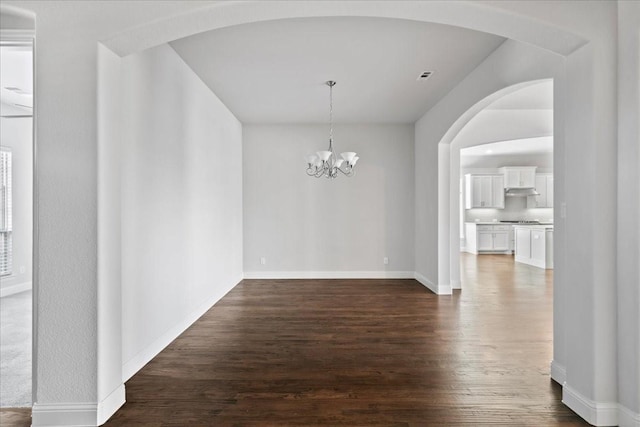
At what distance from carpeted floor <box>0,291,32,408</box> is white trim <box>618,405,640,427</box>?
3887mm

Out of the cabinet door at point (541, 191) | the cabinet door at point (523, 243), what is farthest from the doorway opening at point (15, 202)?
the cabinet door at point (541, 191)

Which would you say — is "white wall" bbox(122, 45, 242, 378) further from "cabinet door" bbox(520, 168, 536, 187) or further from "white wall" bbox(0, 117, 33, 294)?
"cabinet door" bbox(520, 168, 536, 187)

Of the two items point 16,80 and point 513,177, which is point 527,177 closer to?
point 513,177

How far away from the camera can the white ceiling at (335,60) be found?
11.6 ft

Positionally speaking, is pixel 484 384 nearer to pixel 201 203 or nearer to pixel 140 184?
pixel 140 184

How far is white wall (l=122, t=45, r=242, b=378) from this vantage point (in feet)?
10.1

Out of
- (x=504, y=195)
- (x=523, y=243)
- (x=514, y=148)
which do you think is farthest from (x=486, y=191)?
(x=523, y=243)

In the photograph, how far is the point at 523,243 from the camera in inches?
388

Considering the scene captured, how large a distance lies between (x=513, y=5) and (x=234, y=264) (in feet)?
18.6

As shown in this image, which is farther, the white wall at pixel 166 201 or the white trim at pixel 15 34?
the white wall at pixel 166 201

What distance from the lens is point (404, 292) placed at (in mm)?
6234

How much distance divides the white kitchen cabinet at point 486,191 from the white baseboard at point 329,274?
245 inches

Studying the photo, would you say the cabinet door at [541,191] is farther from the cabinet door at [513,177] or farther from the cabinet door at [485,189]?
the cabinet door at [485,189]

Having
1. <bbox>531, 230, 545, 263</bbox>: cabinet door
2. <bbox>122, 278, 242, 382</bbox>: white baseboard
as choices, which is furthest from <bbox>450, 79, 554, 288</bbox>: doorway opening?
<bbox>122, 278, 242, 382</bbox>: white baseboard
